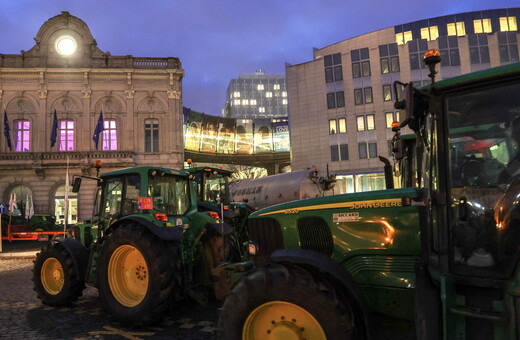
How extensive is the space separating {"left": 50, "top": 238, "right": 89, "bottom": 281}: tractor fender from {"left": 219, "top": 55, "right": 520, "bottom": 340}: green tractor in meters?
4.36

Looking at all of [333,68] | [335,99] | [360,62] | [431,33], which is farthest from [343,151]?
[431,33]

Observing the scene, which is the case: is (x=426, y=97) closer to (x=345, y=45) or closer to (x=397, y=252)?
(x=397, y=252)

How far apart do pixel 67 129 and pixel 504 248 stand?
32043 mm

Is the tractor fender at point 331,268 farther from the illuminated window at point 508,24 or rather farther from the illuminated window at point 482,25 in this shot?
the illuminated window at point 508,24

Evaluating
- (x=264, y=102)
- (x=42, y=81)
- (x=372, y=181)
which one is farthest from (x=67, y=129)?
(x=264, y=102)

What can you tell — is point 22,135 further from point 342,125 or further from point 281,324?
point 281,324

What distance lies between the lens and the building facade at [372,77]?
35.9 metres

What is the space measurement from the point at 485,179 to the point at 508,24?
141ft

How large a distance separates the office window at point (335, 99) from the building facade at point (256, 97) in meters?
109

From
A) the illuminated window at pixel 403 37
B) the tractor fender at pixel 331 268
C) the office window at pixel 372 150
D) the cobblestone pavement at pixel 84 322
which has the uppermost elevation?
the illuminated window at pixel 403 37

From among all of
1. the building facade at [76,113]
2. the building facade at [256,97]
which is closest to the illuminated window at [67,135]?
the building facade at [76,113]

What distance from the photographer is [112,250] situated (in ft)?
19.6

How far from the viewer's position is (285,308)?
11.1ft

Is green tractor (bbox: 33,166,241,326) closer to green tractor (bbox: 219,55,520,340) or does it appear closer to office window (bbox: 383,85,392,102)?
green tractor (bbox: 219,55,520,340)
